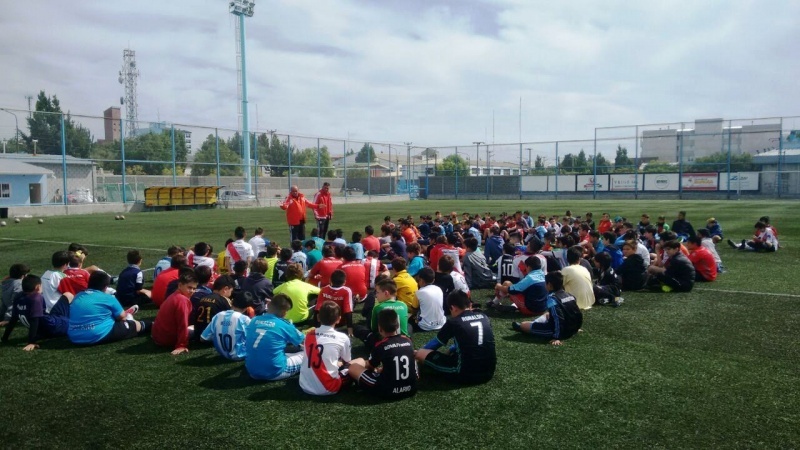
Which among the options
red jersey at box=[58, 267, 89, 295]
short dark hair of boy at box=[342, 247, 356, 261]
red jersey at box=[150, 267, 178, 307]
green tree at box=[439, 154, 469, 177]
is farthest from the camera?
green tree at box=[439, 154, 469, 177]

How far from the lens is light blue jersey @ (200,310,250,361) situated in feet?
21.2

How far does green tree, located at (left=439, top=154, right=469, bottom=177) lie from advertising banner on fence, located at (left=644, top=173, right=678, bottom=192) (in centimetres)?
1865

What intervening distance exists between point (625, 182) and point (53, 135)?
1766 inches

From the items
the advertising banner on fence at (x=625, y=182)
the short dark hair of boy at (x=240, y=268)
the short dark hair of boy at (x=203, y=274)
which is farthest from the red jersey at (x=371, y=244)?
the advertising banner on fence at (x=625, y=182)

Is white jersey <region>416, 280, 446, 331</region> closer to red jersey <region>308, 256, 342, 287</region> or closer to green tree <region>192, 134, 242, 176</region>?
red jersey <region>308, 256, 342, 287</region>

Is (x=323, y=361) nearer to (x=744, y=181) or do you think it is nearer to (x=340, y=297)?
(x=340, y=297)

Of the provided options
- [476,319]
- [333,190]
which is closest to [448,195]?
[333,190]

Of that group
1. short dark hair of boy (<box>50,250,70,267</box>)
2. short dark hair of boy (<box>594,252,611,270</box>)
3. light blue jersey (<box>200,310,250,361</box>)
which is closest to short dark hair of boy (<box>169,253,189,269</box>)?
short dark hair of boy (<box>50,250,70,267</box>)

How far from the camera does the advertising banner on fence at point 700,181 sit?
4534cm

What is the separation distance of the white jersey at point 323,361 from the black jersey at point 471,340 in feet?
3.72

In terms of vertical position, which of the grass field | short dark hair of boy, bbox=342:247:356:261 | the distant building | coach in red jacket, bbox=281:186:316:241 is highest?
the distant building

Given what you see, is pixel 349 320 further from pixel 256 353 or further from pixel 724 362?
pixel 724 362

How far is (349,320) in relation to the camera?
287 inches

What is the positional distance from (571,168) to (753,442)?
165ft
